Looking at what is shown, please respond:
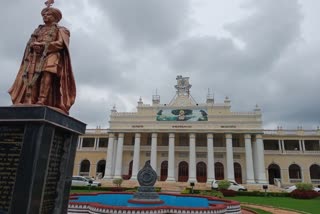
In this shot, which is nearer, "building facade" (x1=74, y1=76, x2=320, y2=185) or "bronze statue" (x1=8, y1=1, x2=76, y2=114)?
"bronze statue" (x1=8, y1=1, x2=76, y2=114)

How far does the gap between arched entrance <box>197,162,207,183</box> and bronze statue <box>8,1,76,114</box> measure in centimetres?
3522

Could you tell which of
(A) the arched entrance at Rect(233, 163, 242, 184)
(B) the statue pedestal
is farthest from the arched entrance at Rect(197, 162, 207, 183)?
(B) the statue pedestal

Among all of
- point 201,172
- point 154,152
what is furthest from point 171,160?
point 201,172

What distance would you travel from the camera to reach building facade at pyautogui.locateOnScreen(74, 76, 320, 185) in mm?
36125

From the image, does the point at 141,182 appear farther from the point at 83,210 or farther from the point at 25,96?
the point at 25,96

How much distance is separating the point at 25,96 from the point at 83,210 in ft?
22.0

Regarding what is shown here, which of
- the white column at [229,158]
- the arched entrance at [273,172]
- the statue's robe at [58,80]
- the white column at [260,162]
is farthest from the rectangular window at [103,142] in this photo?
the statue's robe at [58,80]

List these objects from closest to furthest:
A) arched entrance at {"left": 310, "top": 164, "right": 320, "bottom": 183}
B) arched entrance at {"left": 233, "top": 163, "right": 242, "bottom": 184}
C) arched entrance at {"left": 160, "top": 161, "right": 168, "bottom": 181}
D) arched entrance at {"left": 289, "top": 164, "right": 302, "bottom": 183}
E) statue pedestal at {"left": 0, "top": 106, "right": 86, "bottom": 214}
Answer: statue pedestal at {"left": 0, "top": 106, "right": 86, "bottom": 214}
arched entrance at {"left": 233, "top": 163, "right": 242, "bottom": 184}
arched entrance at {"left": 160, "top": 161, "right": 168, "bottom": 181}
arched entrance at {"left": 289, "top": 164, "right": 302, "bottom": 183}
arched entrance at {"left": 310, "top": 164, "right": 320, "bottom": 183}

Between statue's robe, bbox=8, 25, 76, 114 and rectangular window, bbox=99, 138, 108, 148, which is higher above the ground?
rectangular window, bbox=99, 138, 108, 148

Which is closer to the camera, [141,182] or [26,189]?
[26,189]

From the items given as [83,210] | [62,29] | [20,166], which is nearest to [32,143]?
[20,166]

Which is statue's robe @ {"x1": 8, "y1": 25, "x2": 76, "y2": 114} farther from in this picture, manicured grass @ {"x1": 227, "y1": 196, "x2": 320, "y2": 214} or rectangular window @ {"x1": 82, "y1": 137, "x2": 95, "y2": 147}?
rectangular window @ {"x1": 82, "y1": 137, "x2": 95, "y2": 147}

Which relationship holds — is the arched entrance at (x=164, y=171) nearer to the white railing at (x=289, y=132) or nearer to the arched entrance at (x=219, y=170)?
the arched entrance at (x=219, y=170)

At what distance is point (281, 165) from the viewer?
38.8 m
